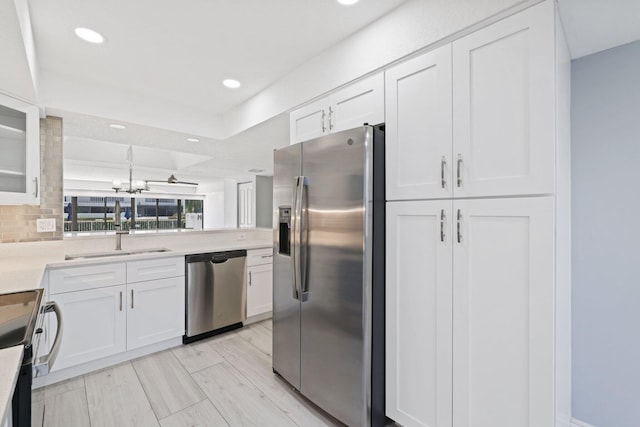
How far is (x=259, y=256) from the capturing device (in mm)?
3457

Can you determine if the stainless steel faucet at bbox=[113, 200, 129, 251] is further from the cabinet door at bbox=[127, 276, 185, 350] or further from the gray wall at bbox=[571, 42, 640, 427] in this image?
the gray wall at bbox=[571, 42, 640, 427]

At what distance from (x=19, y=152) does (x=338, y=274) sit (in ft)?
7.81

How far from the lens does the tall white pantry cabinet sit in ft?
3.87

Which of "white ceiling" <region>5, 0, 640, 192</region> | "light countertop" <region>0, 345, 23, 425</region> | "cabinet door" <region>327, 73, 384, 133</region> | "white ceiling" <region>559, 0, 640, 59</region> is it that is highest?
"white ceiling" <region>5, 0, 640, 192</region>

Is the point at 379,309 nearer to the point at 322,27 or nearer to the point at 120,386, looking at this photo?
the point at 322,27

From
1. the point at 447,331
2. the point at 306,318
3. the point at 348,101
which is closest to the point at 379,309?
the point at 447,331

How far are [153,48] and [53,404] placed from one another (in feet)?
8.20

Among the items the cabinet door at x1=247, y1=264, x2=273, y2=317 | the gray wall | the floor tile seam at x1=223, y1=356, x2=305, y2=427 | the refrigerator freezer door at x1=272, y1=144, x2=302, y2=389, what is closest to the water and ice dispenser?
the refrigerator freezer door at x1=272, y1=144, x2=302, y2=389

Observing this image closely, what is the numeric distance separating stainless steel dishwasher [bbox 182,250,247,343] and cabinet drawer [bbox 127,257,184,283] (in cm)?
9

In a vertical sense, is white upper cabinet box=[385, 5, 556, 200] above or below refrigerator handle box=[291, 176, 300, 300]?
above

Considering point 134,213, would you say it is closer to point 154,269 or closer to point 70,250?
point 70,250

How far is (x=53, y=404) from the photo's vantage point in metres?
2.00

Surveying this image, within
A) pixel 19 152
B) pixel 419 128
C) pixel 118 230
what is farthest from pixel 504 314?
pixel 118 230

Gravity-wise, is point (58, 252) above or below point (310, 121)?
below
